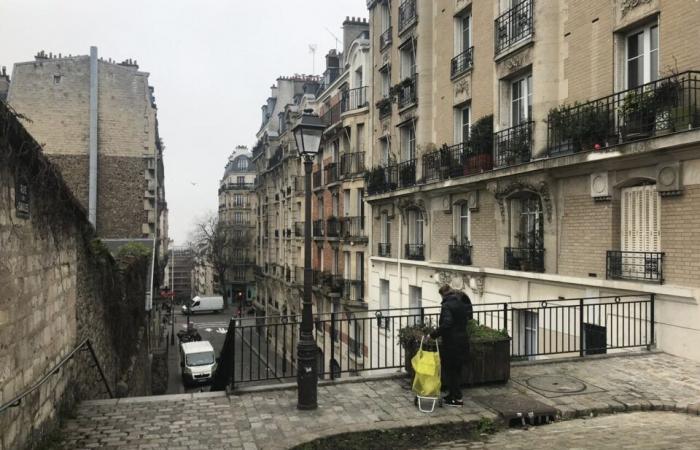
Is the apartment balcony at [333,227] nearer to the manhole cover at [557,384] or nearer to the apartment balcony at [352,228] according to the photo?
the apartment balcony at [352,228]

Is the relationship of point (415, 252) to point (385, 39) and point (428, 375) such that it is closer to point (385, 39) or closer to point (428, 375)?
point (385, 39)

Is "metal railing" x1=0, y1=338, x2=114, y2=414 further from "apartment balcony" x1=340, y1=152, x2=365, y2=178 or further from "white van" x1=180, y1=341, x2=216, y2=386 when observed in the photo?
"white van" x1=180, y1=341, x2=216, y2=386

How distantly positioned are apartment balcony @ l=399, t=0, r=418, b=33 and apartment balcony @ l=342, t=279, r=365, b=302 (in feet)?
40.1

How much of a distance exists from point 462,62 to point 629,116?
814 centimetres

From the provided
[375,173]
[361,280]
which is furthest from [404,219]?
[361,280]

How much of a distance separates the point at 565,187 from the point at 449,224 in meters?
5.95

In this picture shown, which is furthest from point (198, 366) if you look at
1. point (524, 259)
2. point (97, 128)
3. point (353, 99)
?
point (524, 259)

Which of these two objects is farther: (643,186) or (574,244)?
(574,244)

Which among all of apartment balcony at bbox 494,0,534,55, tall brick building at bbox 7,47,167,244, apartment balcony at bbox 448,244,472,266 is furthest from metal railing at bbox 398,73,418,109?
tall brick building at bbox 7,47,167,244

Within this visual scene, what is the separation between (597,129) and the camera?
37.4 ft

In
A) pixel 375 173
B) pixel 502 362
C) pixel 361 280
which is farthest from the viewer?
pixel 361 280

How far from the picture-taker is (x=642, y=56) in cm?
1096

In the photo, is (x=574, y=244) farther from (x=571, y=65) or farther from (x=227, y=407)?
(x=227, y=407)

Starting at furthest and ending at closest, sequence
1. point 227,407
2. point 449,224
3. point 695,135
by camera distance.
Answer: point 449,224 < point 695,135 < point 227,407
